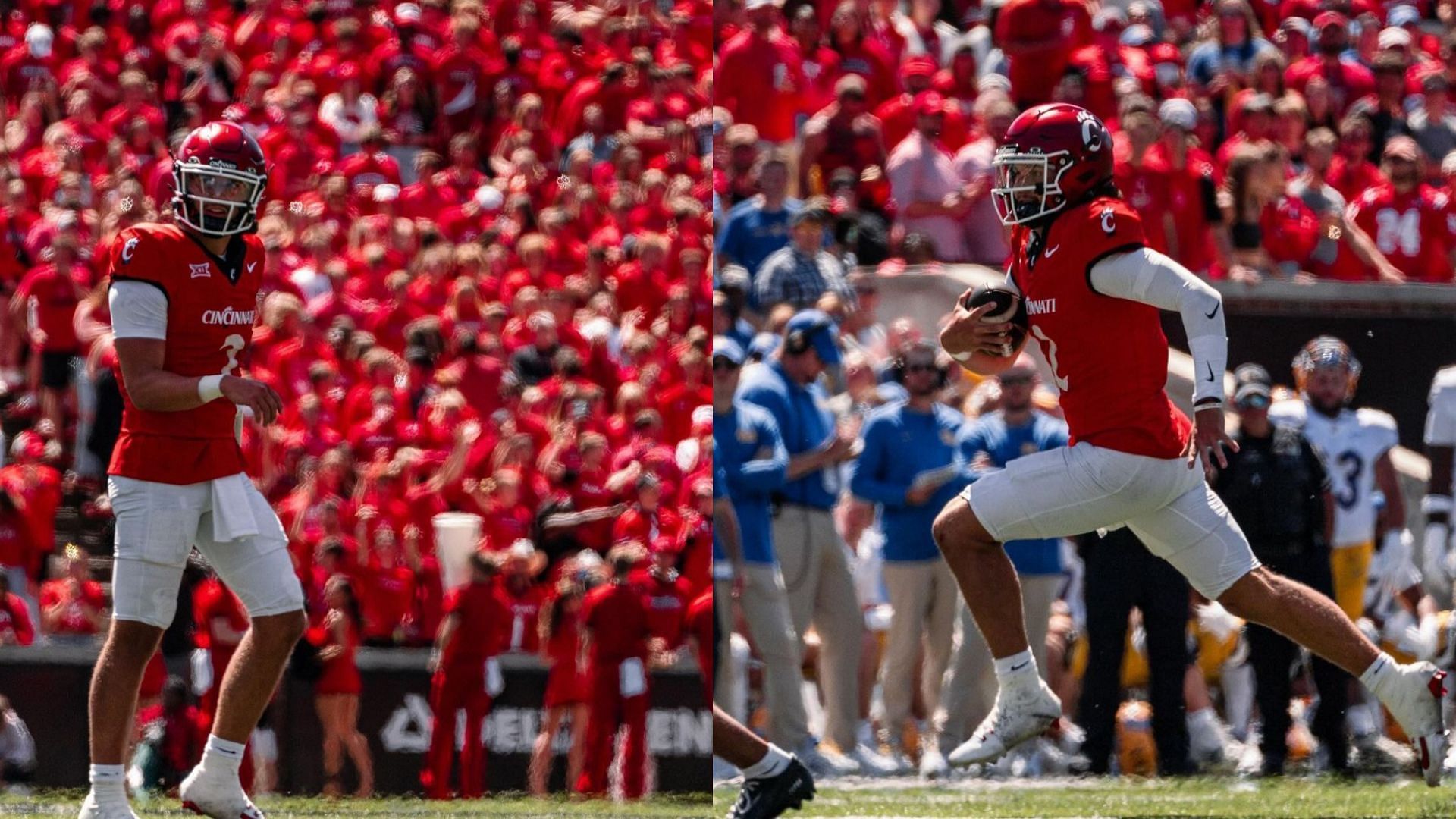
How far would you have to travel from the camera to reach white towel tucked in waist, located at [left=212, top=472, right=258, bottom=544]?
512 centimetres

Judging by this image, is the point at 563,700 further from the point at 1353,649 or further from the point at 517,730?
the point at 1353,649

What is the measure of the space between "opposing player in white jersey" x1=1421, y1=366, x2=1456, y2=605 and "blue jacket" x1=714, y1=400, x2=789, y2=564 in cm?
253

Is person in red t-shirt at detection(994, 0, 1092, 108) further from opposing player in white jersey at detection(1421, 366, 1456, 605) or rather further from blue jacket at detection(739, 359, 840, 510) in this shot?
blue jacket at detection(739, 359, 840, 510)

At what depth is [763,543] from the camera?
24.0 feet

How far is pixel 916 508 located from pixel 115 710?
335cm

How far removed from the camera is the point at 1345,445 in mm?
7980

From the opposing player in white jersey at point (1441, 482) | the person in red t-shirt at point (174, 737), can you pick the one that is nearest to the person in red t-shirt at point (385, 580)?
the person in red t-shirt at point (174, 737)

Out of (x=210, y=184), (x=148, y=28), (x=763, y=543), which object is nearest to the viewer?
(x=210, y=184)

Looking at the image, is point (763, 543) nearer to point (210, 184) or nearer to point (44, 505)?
point (210, 184)

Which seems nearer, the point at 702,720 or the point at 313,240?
the point at 702,720

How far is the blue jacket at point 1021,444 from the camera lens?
7387mm

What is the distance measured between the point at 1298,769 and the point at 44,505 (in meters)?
5.61

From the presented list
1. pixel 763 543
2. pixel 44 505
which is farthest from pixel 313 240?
pixel 763 543

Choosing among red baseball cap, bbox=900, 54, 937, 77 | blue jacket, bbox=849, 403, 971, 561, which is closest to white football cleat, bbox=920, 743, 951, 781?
blue jacket, bbox=849, 403, 971, 561
